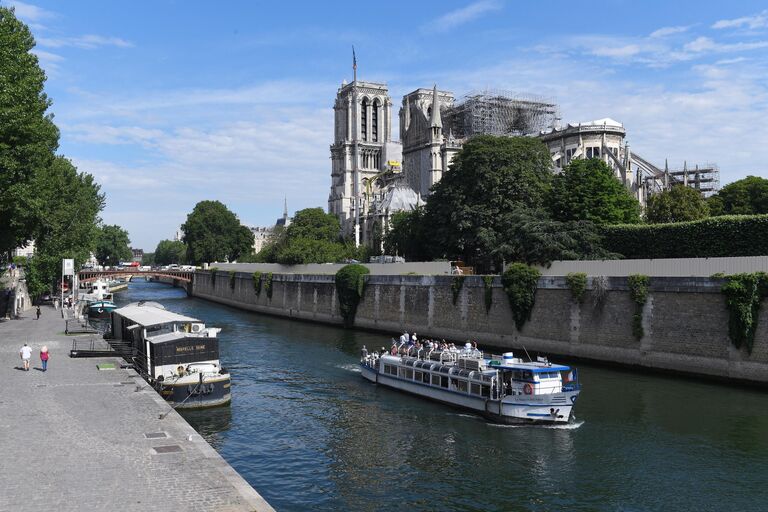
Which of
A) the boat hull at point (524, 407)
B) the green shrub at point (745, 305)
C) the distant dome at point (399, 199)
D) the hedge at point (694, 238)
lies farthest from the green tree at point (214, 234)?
the green shrub at point (745, 305)

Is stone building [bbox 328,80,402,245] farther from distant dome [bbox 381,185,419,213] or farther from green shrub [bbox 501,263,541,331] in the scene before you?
green shrub [bbox 501,263,541,331]

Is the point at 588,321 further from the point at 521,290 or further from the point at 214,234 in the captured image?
the point at 214,234

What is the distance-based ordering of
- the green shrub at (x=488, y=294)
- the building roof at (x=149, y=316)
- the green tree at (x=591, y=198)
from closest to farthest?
1. the building roof at (x=149, y=316)
2. the green shrub at (x=488, y=294)
3. the green tree at (x=591, y=198)

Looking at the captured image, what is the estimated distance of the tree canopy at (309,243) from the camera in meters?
77.6

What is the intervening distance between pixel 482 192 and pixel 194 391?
125ft

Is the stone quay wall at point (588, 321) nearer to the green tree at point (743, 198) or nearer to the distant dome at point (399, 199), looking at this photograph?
the green tree at point (743, 198)

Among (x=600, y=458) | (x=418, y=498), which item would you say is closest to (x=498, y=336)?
(x=600, y=458)

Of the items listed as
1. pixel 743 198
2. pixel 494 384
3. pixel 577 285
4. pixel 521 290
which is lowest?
pixel 494 384

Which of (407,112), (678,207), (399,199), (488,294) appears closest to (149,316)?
(488,294)

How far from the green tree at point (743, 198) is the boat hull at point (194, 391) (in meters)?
58.7

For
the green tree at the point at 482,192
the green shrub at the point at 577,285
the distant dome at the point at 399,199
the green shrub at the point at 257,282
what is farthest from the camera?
the distant dome at the point at 399,199

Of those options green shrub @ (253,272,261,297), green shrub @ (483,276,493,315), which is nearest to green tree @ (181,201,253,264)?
green shrub @ (253,272,261,297)

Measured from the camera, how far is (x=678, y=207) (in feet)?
199

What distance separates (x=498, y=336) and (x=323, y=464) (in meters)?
24.2
